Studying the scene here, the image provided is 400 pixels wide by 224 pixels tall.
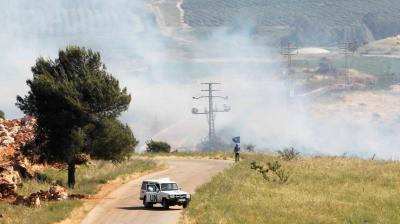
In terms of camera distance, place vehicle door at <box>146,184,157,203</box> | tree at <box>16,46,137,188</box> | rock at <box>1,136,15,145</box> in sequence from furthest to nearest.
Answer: rock at <box>1,136,15,145</box>
tree at <box>16,46,137,188</box>
vehicle door at <box>146,184,157,203</box>

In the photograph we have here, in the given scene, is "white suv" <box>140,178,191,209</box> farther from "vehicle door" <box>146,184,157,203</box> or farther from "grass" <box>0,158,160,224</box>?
"grass" <box>0,158,160,224</box>

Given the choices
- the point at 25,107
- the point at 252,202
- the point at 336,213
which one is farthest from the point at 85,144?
the point at 336,213

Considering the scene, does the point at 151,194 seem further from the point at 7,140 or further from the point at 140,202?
the point at 7,140

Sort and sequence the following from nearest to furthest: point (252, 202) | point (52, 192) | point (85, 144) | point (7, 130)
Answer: point (252, 202), point (52, 192), point (85, 144), point (7, 130)

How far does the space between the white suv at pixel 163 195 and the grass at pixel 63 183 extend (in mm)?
3982

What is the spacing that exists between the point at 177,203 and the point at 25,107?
728 inches

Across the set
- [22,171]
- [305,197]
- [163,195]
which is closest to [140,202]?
[163,195]

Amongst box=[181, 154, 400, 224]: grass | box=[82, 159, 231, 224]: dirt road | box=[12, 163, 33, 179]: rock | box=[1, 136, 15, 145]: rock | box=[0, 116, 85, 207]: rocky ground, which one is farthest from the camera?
box=[1, 136, 15, 145]: rock

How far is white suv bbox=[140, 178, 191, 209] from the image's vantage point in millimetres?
44875

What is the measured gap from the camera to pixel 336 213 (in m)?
40.0

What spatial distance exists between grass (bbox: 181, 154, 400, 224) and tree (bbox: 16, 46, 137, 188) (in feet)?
28.7

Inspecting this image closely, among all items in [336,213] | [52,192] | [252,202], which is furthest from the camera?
[52,192]

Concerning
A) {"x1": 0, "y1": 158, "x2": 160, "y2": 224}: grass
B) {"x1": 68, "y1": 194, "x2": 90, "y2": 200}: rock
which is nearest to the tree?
{"x1": 0, "y1": 158, "x2": 160, "y2": 224}: grass

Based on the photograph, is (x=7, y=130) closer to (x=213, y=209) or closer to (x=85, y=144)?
(x=85, y=144)
